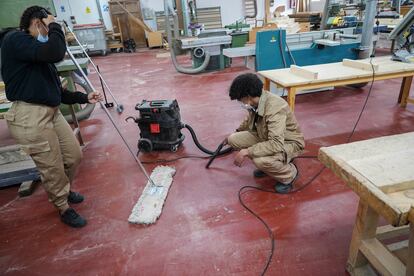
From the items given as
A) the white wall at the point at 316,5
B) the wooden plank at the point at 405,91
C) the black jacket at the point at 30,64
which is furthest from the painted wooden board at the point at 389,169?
the white wall at the point at 316,5

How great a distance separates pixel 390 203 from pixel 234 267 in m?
0.94

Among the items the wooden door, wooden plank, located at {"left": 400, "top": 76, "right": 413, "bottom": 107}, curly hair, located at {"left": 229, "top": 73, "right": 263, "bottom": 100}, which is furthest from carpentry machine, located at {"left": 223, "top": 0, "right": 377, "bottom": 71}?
the wooden door

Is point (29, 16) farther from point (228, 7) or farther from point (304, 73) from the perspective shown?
point (228, 7)

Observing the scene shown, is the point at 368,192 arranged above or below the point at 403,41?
below

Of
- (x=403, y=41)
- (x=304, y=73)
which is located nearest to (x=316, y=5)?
(x=403, y=41)

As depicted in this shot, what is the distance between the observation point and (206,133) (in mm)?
3154

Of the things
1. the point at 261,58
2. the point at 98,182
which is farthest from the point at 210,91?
the point at 98,182

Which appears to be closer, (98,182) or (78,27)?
(98,182)

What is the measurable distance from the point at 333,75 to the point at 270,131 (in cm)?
105

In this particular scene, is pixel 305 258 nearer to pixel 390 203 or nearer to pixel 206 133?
pixel 390 203

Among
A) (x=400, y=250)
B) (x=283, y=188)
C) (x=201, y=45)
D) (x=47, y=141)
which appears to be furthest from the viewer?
(x=201, y=45)

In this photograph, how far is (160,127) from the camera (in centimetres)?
265

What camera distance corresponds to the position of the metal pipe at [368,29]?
10.8 feet

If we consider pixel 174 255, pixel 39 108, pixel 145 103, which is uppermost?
pixel 39 108
